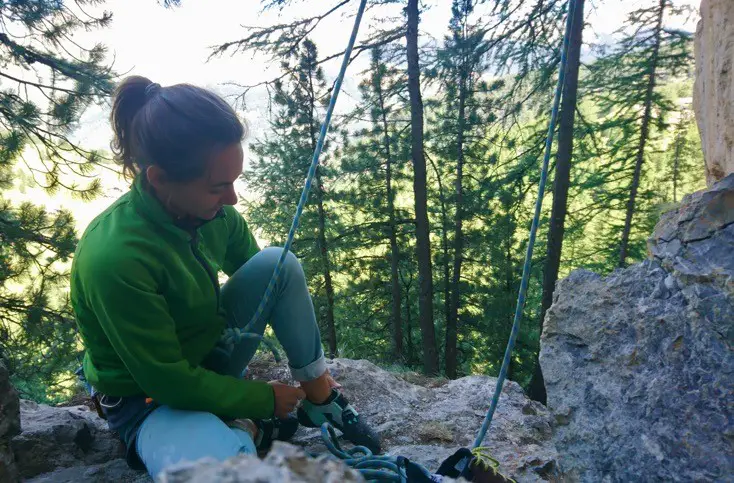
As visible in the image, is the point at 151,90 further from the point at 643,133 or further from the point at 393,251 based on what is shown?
the point at 643,133

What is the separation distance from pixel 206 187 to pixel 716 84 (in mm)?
2776

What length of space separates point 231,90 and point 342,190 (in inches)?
150

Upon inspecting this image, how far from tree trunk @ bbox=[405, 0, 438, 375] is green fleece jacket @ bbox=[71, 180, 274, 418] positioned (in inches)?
259

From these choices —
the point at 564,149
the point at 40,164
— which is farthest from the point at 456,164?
the point at 40,164

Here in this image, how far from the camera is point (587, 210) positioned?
464 inches

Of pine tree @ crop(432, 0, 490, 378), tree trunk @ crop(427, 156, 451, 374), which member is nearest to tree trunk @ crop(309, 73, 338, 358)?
pine tree @ crop(432, 0, 490, 378)

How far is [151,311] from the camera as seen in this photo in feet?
4.83

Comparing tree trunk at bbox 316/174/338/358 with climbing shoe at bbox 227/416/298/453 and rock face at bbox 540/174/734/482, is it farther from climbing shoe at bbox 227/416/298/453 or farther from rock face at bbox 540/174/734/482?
rock face at bbox 540/174/734/482

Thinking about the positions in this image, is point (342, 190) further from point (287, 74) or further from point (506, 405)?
point (506, 405)

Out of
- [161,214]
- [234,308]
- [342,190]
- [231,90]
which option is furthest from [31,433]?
[342,190]

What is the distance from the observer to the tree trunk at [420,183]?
7.86m

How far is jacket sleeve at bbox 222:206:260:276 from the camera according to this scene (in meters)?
2.19

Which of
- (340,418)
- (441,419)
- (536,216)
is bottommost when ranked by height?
(441,419)

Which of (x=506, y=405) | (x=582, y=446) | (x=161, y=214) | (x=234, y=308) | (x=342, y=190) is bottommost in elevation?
(x=506, y=405)
